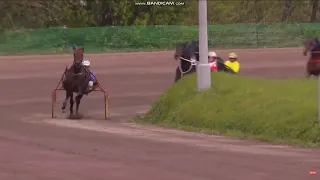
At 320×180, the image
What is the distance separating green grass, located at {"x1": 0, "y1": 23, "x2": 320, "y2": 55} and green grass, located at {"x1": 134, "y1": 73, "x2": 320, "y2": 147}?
29670 millimetres

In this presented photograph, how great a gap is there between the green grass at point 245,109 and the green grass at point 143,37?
97.3ft

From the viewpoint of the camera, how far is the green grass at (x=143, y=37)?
159 feet

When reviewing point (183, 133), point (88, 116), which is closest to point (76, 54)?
point (88, 116)

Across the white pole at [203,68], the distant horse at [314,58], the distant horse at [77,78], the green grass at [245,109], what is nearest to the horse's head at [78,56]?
the distant horse at [77,78]

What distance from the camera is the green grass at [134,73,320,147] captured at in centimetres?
1438

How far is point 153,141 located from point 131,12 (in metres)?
45.2

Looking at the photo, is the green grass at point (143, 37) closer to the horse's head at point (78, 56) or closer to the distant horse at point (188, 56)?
the distant horse at point (188, 56)

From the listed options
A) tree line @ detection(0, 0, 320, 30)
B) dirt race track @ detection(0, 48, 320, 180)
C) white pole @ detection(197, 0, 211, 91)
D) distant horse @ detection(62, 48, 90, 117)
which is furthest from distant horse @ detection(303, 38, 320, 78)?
tree line @ detection(0, 0, 320, 30)

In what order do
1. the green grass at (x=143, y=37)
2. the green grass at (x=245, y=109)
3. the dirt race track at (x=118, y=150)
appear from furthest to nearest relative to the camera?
the green grass at (x=143, y=37)
the green grass at (x=245, y=109)
the dirt race track at (x=118, y=150)

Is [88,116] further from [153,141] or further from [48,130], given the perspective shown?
[153,141]

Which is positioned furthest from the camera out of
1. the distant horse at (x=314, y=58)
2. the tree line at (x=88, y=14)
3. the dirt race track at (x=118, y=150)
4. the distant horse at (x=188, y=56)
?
the tree line at (x=88, y=14)

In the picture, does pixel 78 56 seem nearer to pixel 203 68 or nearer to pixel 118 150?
pixel 203 68

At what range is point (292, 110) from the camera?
14.9 m

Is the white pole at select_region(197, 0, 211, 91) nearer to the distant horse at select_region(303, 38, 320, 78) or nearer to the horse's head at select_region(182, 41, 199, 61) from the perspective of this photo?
the horse's head at select_region(182, 41, 199, 61)
